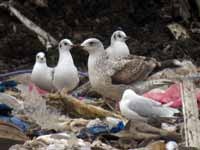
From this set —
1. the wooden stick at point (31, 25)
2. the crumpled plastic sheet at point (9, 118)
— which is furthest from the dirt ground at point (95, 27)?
the crumpled plastic sheet at point (9, 118)

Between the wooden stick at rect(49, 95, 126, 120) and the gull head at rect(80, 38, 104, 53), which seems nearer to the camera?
the wooden stick at rect(49, 95, 126, 120)

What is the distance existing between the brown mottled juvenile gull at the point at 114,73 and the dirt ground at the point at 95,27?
127 inches

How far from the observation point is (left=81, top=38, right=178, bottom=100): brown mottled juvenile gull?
6.77m

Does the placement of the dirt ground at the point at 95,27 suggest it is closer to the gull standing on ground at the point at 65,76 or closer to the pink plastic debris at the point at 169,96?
the gull standing on ground at the point at 65,76

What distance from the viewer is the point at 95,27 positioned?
39.4 feet

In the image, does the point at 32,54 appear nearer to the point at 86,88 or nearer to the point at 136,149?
the point at 86,88

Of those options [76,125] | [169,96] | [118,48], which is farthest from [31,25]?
[76,125]

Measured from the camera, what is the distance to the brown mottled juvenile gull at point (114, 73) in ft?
22.2

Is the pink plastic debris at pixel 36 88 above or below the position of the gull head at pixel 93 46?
below

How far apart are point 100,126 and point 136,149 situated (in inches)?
26.7

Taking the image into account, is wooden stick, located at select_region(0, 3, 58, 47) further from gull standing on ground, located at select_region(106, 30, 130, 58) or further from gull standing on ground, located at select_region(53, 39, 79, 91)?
gull standing on ground, located at select_region(53, 39, 79, 91)

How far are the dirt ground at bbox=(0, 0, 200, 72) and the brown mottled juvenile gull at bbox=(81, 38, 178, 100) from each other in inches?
127

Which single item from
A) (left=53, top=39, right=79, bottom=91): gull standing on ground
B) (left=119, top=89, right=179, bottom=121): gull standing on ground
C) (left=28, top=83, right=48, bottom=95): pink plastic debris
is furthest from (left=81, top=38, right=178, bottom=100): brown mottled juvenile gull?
(left=119, top=89, right=179, bottom=121): gull standing on ground

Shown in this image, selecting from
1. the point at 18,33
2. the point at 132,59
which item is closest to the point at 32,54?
the point at 18,33
